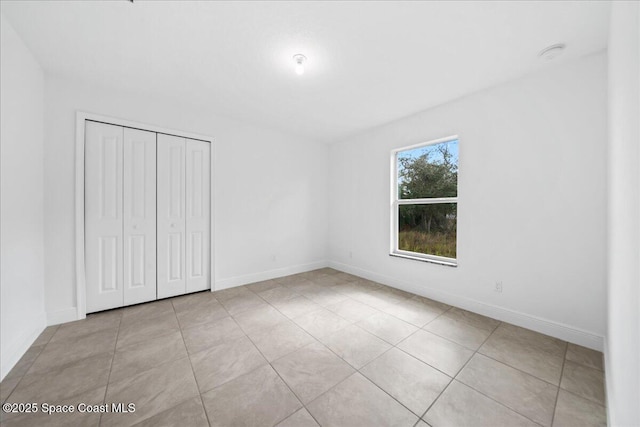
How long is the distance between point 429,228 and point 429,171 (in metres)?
0.82

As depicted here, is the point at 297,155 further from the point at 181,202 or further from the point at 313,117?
the point at 181,202

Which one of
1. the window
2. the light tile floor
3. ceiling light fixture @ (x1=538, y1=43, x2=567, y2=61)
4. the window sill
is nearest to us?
the light tile floor

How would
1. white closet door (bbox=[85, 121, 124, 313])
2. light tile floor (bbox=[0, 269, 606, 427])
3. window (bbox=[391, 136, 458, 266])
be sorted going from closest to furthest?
light tile floor (bbox=[0, 269, 606, 427])
white closet door (bbox=[85, 121, 124, 313])
window (bbox=[391, 136, 458, 266])

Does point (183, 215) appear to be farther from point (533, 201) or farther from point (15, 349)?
point (533, 201)

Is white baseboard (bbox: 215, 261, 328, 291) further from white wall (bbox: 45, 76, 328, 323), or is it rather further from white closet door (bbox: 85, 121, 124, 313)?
white closet door (bbox: 85, 121, 124, 313)

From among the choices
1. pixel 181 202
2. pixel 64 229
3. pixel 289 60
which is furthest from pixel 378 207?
pixel 64 229

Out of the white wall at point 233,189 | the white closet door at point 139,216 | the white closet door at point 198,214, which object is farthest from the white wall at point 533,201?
the white closet door at point 139,216

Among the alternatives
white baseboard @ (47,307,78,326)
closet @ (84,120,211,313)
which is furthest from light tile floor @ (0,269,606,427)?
closet @ (84,120,211,313)

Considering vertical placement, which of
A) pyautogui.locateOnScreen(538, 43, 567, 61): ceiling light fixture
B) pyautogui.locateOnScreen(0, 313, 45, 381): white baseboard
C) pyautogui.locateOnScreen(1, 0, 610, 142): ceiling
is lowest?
pyautogui.locateOnScreen(0, 313, 45, 381): white baseboard

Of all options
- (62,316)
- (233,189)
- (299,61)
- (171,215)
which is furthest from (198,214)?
(299,61)

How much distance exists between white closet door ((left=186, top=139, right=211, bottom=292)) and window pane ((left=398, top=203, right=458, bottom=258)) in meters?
2.99

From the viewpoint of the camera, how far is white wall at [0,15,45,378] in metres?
1.72

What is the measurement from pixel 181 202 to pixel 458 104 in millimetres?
3825

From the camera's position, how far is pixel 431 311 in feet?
9.01
